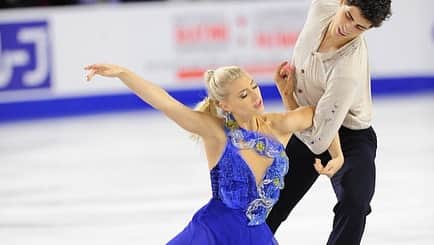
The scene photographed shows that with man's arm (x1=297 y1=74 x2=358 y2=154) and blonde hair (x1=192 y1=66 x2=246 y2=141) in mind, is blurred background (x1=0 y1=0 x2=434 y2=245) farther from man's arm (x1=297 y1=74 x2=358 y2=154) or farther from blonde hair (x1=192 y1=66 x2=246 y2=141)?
blonde hair (x1=192 y1=66 x2=246 y2=141)

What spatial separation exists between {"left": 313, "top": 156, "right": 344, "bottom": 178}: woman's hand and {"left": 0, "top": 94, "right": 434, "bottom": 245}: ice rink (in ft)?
4.52

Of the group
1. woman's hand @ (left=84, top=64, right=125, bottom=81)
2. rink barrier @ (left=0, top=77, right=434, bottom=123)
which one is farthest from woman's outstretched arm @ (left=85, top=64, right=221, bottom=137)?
rink barrier @ (left=0, top=77, right=434, bottom=123)

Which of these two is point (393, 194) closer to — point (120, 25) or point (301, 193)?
point (301, 193)

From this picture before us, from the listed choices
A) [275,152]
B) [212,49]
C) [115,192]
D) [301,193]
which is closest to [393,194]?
[115,192]

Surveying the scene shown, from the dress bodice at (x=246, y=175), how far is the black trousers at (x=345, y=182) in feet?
1.28

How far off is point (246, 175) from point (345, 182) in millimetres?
557

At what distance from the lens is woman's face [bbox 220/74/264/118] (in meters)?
3.65

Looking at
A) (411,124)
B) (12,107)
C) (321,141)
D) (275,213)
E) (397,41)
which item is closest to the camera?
(321,141)

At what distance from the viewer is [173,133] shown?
904 cm

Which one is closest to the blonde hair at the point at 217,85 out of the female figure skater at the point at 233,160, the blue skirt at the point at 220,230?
the female figure skater at the point at 233,160

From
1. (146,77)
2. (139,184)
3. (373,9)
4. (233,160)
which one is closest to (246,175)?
(233,160)

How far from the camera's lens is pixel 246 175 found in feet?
12.0

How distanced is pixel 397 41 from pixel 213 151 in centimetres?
741

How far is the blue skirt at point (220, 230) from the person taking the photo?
3.63m
